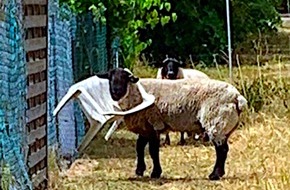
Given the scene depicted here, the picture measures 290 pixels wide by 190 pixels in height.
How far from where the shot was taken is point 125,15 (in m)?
14.2

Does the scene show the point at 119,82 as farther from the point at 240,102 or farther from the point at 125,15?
the point at 125,15

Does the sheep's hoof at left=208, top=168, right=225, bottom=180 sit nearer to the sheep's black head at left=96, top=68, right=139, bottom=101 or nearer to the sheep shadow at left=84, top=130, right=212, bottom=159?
the sheep's black head at left=96, top=68, right=139, bottom=101

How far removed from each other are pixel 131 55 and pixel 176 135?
269cm

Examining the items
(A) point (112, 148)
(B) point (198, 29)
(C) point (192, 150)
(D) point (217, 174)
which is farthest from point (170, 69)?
(B) point (198, 29)

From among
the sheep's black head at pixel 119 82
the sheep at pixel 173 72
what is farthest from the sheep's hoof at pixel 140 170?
the sheep at pixel 173 72

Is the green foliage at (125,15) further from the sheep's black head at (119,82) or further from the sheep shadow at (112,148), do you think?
the sheep's black head at (119,82)

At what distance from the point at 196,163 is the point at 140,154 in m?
1.01

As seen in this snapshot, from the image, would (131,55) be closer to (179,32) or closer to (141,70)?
(141,70)

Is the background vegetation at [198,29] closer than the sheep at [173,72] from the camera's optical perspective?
No

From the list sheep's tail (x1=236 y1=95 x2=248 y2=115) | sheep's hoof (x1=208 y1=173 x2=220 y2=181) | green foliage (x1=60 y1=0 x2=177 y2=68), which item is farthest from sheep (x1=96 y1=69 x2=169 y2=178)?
green foliage (x1=60 y1=0 x2=177 y2=68)

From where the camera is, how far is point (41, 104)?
8.35 meters

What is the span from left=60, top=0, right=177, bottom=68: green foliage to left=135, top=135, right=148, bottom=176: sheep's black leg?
3430 mm

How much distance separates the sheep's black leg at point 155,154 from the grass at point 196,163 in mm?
76

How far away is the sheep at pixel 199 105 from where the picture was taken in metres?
9.45
